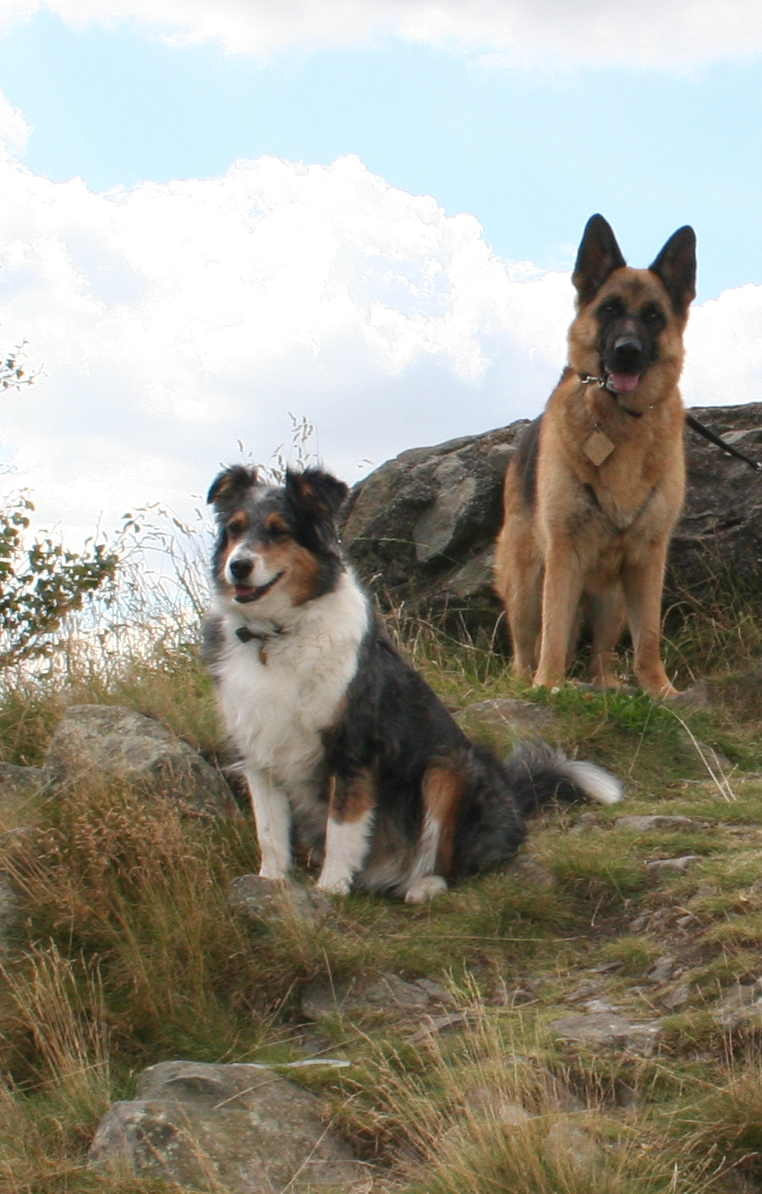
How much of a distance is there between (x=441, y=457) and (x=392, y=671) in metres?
4.79

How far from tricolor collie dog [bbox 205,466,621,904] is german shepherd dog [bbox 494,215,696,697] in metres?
2.56

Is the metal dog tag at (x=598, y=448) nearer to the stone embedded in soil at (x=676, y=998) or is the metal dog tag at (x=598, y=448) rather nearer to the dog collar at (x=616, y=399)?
the dog collar at (x=616, y=399)

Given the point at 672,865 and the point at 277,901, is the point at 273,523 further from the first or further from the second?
the point at 672,865

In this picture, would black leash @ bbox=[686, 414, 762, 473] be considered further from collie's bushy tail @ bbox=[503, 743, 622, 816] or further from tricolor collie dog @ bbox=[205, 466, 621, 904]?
tricolor collie dog @ bbox=[205, 466, 621, 904]

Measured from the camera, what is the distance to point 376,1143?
10.5 feet

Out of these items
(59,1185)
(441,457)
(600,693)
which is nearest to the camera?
(59,1185)

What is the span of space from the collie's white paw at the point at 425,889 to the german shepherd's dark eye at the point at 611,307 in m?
3.77

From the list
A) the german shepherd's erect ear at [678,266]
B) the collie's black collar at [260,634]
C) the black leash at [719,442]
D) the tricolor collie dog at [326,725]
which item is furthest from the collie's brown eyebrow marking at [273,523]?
the black leash at [719,442]

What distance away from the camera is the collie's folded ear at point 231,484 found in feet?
16.7

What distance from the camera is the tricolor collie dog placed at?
4.79m

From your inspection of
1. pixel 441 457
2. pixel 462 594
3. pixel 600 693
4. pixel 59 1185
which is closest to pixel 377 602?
pixel 462 594

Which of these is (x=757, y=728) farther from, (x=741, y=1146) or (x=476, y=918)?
(x=741, y=1146)

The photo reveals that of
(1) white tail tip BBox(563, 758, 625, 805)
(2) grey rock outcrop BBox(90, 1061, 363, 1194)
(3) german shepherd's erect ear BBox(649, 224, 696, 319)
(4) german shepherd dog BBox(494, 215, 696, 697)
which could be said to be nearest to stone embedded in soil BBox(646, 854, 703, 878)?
(1) white tail tip BBox(563, 758, 625, 805)

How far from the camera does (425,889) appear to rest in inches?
189
